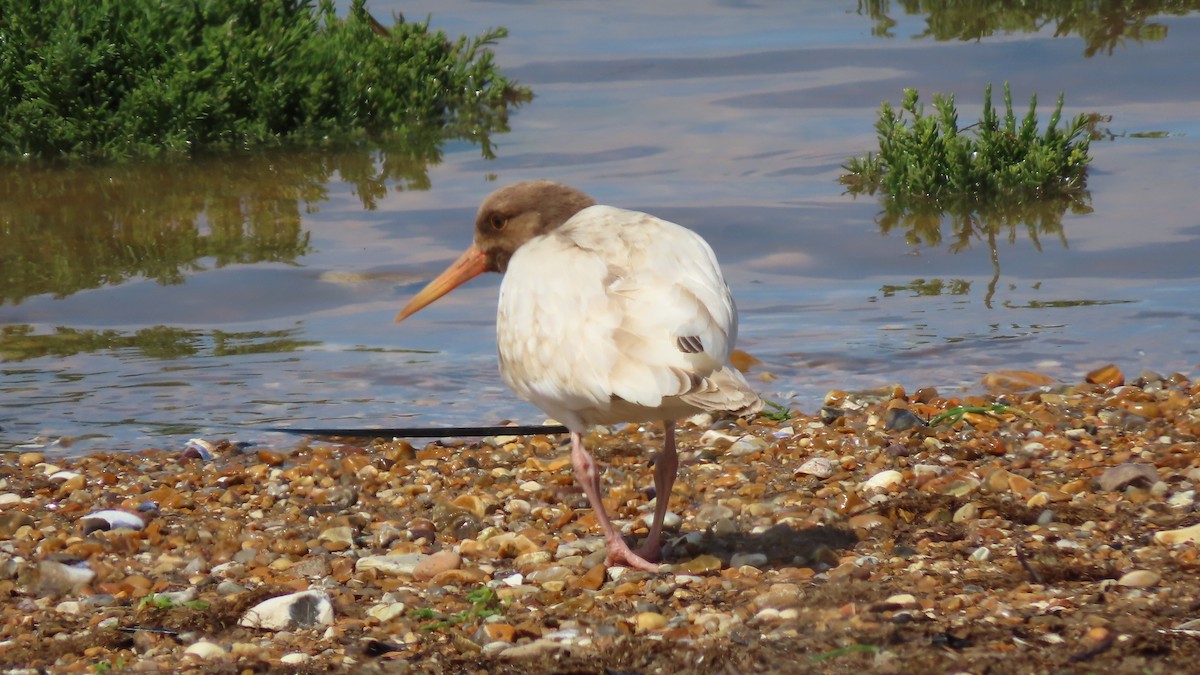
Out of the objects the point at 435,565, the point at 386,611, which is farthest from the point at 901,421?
the point at 386,611

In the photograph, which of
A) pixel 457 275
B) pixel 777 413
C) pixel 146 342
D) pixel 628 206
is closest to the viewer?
pixel 457 275

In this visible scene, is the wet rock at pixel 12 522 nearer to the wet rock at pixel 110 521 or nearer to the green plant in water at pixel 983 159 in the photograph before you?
the wet rock at pixel 110 521

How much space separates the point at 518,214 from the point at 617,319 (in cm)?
125

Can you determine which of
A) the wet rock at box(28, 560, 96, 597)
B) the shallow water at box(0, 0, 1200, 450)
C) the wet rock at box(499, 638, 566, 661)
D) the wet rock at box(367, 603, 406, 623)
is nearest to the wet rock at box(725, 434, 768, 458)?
the shallow water at box(0, 0, 1200, 450)

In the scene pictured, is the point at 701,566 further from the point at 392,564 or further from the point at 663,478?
the point at 392,564

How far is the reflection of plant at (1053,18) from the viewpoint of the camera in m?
15.5

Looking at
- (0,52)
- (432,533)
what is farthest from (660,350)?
(0,52)

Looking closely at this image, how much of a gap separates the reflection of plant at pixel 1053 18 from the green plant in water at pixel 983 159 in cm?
452

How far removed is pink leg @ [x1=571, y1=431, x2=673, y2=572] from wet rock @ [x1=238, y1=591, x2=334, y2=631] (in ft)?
3.29

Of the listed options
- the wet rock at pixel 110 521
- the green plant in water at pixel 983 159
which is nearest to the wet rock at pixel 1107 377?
the green plant in water at pixel 983 159

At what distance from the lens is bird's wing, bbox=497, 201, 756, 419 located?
4.54 meters

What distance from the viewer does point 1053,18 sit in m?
16.1

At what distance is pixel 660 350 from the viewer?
456 centimetres

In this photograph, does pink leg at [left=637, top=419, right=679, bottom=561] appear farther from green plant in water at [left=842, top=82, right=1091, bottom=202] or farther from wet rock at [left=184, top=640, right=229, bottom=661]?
green plant in water at [left=842, top=82, right=1091, bottom=202]
